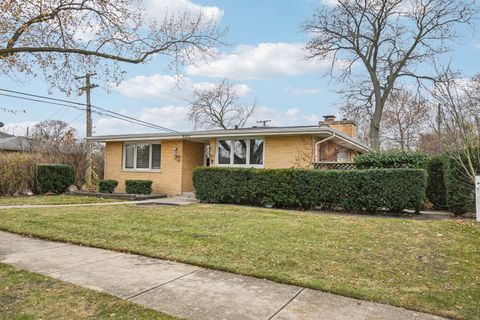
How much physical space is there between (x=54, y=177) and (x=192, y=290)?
14401 millimetres

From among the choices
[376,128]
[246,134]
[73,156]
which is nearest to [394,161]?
[246,134]

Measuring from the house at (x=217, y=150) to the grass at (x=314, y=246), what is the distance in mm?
4410

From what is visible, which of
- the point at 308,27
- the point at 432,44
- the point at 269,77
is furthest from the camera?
the point at 308,27

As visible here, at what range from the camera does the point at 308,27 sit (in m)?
25.1

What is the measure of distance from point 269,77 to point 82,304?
18.4 metres

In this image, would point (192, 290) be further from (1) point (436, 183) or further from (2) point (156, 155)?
(2) point (156, 155)

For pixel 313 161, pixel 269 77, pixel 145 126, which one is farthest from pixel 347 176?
pixel 145 126

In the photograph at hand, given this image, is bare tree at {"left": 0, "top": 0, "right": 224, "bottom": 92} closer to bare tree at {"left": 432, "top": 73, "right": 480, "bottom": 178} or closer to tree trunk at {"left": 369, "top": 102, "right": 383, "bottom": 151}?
bare tree at {"left": 432, "top": 73, "right": 480, "bottom": 178}

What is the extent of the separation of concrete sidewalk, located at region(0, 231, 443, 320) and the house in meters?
8.76

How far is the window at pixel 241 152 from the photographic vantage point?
45.7 feet

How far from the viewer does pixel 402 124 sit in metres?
30.1

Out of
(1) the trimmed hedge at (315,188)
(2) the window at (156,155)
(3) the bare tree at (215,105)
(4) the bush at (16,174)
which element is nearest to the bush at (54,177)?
(4) the bush at (16,174)

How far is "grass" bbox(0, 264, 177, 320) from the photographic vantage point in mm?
3037

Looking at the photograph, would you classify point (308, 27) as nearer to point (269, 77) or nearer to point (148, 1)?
point (269, 77)
